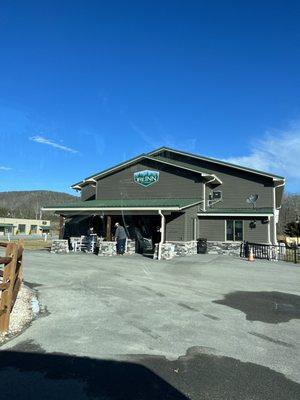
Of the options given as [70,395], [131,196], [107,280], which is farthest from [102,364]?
[131,196]

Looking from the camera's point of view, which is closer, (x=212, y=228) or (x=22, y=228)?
(x=212, y=228)

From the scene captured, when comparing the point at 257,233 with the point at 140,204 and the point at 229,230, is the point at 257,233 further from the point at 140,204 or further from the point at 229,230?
the point at 140,204

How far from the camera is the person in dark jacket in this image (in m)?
23.3

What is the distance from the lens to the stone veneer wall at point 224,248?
26703 mm

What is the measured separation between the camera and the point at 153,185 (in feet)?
94.3

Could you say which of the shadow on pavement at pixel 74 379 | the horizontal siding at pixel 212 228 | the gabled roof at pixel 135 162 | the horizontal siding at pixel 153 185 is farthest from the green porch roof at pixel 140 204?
the shadow on pavement at pixel 74 379

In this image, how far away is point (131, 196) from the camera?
96.1ft

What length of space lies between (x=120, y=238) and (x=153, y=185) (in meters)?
6.43

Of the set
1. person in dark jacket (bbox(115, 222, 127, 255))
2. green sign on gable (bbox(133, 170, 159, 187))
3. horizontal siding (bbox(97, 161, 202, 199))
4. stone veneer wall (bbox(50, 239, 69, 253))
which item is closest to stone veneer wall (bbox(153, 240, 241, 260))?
person in dark jacket (bbox(115, 222, 127, 255))

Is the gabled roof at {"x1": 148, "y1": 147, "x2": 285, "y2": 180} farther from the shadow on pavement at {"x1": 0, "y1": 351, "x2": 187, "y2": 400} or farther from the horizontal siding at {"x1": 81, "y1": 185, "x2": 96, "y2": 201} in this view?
the shadow on pavement at {"x1": 0, "y1": 351, "x2": 187, "y2": 400}

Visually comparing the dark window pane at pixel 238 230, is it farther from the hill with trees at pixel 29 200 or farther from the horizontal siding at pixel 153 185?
the hill with trees at pixel 29 200

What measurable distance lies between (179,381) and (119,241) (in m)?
18.3

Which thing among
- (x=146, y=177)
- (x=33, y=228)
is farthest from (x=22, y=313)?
(x=33, y=228)

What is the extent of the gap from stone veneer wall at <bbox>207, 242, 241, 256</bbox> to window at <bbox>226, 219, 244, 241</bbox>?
1.67ft
